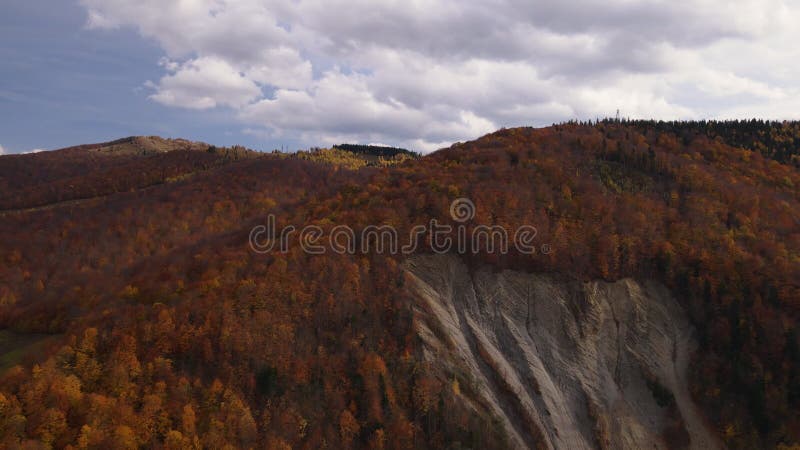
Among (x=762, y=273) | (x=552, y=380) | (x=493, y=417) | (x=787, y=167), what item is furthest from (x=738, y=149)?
(x=493, y=417)

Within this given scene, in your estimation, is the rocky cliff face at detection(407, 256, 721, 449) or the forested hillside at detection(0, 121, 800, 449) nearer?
the forested hillside at detection(0, 121, 800, 449)

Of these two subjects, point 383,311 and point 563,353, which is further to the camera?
point 563,353

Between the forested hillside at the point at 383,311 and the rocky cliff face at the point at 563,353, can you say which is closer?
the forested hillside at the point at 383,311

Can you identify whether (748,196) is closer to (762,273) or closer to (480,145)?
(762,273)

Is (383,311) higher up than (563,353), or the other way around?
(383,311)
